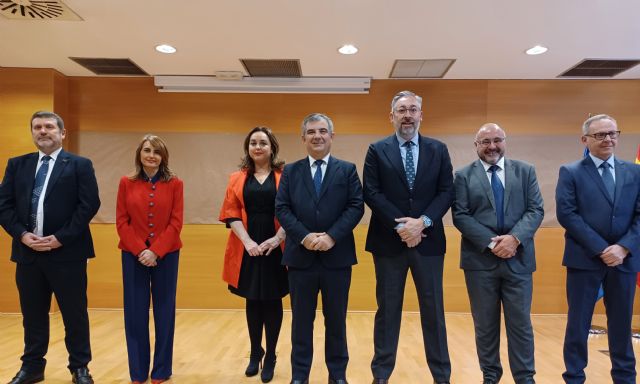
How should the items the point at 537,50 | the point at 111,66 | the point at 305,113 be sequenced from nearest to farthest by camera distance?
the point at 537,50 → the point at 111,66 → the point at 305,113

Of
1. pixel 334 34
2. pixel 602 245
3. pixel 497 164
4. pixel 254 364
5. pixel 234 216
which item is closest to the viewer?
pixel 602 245

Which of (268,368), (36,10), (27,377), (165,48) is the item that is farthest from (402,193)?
(36,10)

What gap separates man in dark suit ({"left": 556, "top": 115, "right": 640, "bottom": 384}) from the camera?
9.16 feet

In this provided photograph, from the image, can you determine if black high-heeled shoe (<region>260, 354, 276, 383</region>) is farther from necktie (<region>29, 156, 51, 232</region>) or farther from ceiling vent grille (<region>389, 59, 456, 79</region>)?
ceiling vent grille (<region>389, 59, 456, 79</region>)

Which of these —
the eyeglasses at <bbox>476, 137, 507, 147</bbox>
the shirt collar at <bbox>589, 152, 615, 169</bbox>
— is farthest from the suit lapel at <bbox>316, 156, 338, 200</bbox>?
the shirt collar at <bbox>589, 152, 615, 169</bbox>

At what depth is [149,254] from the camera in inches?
118

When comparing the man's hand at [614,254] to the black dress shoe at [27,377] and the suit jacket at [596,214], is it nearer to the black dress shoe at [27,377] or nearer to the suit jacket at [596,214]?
the suit jacket at [596,214]

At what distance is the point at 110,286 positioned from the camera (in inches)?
229

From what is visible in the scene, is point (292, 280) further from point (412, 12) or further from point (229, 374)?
point (412, 12)

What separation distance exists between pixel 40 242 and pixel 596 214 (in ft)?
11.7

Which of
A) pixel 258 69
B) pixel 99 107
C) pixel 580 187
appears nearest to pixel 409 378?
pixel 580 187

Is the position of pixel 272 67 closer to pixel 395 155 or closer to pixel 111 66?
pixel 111 66

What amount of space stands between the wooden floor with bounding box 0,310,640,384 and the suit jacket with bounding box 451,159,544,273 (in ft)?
3.28

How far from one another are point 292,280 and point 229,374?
1054 millimetres
